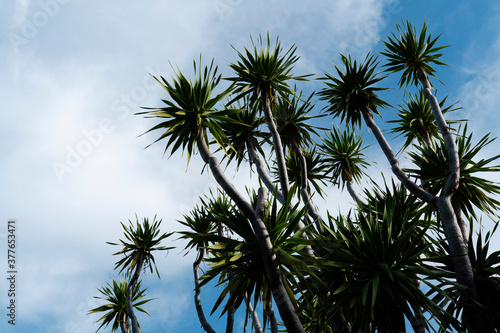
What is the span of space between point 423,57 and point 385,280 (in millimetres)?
7954

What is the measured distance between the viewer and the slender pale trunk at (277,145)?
9208 millimetres

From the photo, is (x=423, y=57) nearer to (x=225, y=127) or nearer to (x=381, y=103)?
(x=381, y=103)

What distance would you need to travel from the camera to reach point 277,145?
970cm

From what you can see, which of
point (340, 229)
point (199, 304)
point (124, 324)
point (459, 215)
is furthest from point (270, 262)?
point (124, 324)

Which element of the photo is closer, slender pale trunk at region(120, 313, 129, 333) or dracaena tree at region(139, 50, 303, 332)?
dracaena tree at region(139, 50, 303, 332)

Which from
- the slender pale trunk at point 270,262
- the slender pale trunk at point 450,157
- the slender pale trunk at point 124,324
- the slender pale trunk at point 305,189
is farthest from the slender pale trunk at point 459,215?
the slender pale trunk at point 124,324

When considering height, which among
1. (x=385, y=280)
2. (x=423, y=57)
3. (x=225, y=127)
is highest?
(x=423, y=57)

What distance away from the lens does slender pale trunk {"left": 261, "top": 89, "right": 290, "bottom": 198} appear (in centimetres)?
921

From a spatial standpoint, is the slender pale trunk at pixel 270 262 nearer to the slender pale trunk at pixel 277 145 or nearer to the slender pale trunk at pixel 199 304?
the slender pale trunk at pixel 277 145

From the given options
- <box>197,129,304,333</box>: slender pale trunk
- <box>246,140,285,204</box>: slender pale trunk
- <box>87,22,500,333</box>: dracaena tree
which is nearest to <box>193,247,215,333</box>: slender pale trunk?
<box>87,22,500,333</box>: dracaena tree

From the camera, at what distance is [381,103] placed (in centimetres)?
1257

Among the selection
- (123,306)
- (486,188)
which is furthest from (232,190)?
(123,306)

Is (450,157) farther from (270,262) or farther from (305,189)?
(270,262)

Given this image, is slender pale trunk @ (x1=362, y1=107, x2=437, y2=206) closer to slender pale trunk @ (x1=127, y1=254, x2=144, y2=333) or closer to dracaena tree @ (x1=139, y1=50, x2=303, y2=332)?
dracaena tree @ (x1=139, y1=50, x2=303, y2=332)
